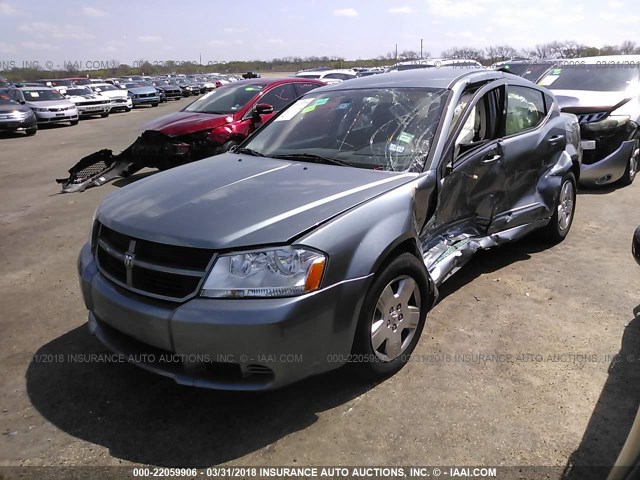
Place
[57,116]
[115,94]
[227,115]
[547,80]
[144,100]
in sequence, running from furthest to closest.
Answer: [144,100], [115,94], [57,116], [547,80], [227,115]

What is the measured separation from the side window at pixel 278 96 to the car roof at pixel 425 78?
4.63 metres

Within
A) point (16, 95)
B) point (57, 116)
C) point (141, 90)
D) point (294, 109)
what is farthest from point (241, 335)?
point (141, 90)

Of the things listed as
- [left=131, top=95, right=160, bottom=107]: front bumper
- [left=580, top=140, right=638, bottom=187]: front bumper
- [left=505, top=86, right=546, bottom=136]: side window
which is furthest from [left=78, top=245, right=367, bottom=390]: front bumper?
[left=131, top=95, right=160, bottom=107]: front bumper

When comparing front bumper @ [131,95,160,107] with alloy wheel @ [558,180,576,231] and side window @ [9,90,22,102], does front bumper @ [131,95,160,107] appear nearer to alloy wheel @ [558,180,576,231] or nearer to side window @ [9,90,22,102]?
side window @ [9,90,22,102]

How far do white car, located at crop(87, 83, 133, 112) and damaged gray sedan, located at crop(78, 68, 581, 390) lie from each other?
23.2 metres

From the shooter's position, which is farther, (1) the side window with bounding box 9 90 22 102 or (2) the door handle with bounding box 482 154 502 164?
(1) the side window with bounding box 9 90 22 102

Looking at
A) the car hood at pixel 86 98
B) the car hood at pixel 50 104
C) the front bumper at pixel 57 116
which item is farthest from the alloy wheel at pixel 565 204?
the car hood at pixel 86 98

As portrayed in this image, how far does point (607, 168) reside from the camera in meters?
7.20

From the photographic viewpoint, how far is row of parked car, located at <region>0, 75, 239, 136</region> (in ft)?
54.4

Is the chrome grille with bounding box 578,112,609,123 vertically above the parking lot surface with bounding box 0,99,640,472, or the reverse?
the chrome grille with bounding box 578,112,609,123

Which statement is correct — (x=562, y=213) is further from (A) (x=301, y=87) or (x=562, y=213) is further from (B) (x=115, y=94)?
(B) (x=115, y=94)

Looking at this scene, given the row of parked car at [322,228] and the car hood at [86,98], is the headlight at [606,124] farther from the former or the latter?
the car hood at [86,98]

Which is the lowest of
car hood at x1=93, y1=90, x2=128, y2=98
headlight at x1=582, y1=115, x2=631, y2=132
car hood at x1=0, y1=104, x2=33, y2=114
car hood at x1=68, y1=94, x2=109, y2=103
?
headlight at x1=582, y1=115, x2=631, y2=132

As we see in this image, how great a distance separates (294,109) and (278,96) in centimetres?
492
